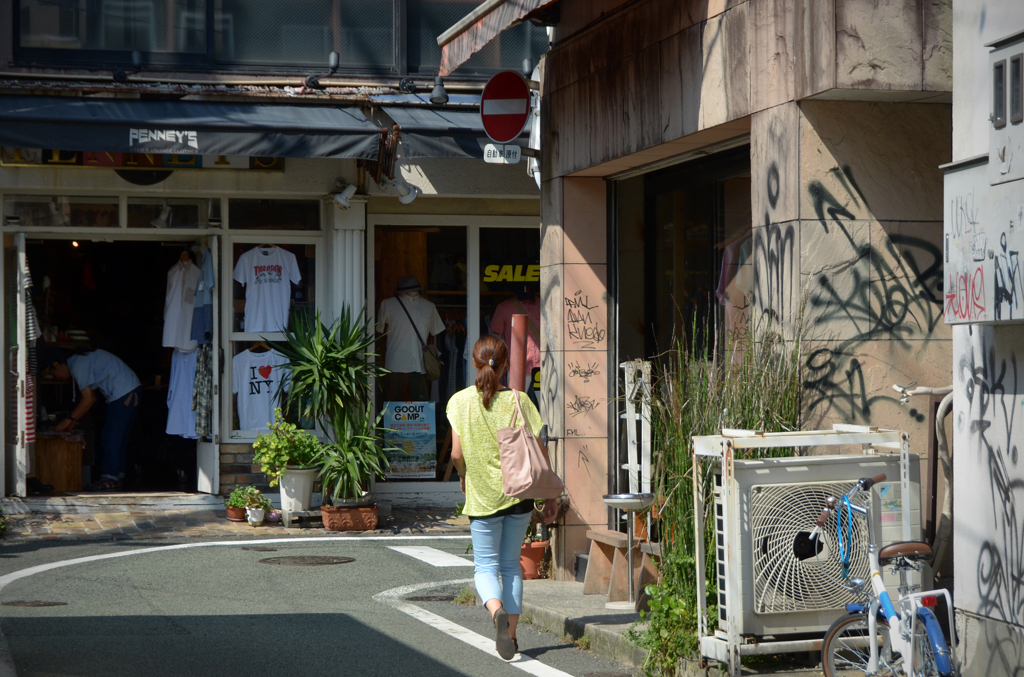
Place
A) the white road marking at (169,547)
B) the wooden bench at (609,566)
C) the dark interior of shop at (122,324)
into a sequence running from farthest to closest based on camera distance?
1. the dark interior of shop at (122,324)
2. the white road marking at (169,547)
3. the wooden bench at (609,566)

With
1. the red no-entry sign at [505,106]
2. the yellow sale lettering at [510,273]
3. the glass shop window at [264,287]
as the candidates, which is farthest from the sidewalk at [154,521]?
the red no-entry sign at [505,106]

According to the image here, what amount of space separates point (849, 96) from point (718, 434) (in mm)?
1831

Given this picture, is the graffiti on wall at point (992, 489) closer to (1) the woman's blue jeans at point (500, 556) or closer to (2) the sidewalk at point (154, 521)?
(1) the woman's blue jeans at point (500, 556)

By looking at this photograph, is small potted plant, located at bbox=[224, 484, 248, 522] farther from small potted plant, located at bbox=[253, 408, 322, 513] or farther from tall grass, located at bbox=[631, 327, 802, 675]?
tall grass, located at bbox=[631, 327, 802, 675]

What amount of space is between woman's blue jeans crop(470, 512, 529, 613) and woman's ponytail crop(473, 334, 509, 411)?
0.66 metres

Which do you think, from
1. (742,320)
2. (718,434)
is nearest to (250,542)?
(742,320)

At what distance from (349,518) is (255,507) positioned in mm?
988

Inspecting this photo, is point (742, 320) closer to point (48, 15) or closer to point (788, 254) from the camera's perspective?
point (788, 254)

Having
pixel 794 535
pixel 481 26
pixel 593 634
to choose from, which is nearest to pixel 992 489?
pixel 794 535

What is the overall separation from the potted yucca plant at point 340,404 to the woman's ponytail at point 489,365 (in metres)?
5.04

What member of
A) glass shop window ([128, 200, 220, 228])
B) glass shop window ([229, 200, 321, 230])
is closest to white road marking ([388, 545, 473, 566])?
glass shop window ([229, 200, 321, 230])

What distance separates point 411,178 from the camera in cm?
1290

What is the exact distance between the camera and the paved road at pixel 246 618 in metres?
6.43

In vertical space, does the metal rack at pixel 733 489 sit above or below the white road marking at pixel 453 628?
above
